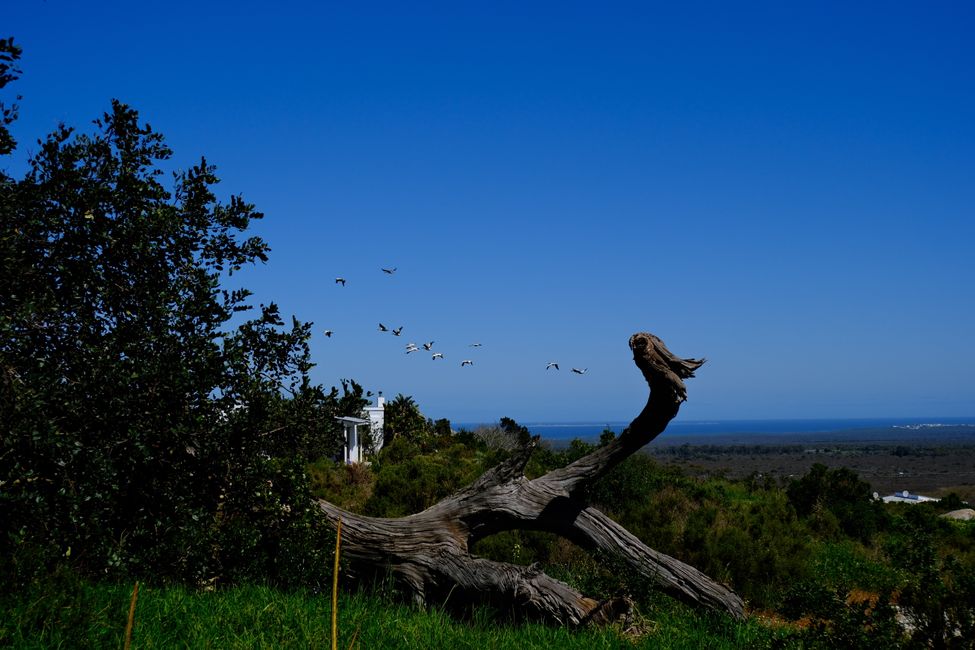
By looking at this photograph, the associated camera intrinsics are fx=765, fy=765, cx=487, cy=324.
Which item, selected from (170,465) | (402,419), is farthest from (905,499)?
(170,465)

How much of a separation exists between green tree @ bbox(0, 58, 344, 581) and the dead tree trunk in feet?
3.72

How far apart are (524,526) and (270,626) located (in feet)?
13.8

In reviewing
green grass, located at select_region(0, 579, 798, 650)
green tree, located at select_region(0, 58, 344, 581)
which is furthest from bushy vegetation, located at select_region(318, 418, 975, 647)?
green tree, located at select_region(0, 58, 344, 581)

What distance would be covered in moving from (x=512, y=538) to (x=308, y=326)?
606 cm

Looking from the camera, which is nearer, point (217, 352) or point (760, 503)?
point (217, 352)

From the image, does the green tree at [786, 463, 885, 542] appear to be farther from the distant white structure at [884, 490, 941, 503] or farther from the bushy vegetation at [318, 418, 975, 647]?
the distant white structure at [884, 490, 941, 503]

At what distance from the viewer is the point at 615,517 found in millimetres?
14578

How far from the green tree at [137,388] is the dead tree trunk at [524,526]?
3.72ft

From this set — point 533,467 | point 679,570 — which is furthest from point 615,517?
point 679,570

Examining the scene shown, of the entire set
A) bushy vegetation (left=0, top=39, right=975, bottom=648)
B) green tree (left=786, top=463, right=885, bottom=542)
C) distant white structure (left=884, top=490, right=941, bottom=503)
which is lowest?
distant white structure (left=884, top=490, right=941, bottom=503)

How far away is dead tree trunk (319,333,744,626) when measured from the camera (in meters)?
8.36

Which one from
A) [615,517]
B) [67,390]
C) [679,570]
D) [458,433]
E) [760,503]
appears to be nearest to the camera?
[67,390]

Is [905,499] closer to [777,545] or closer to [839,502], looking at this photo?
[839,502]

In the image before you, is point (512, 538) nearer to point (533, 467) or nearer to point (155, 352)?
point (533, 467)
